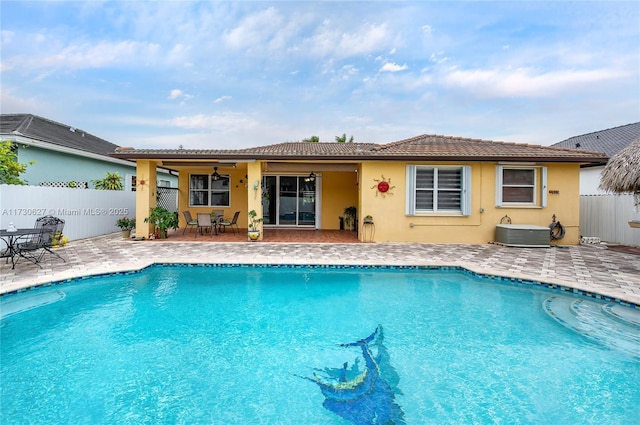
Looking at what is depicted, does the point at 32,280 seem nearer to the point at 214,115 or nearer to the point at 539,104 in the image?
the point at 214,115

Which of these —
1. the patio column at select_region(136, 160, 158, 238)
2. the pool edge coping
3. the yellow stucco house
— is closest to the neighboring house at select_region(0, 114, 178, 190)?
the patio column at select_region(136, 160, 158, 238)

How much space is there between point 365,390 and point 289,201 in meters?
12.9

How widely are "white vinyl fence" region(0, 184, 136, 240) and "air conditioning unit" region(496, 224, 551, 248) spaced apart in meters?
15.3

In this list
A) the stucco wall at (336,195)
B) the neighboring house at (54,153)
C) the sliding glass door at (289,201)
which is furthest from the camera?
the sliding glass door at (289,201)

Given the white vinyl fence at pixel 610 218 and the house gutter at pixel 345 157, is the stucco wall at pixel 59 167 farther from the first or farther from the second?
the white vinyl fence at pixel 610 218

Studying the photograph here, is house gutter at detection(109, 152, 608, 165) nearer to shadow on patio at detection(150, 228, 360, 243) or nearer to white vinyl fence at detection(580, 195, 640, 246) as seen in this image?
white vinyl fence at detection(580, 195, 640, 246)

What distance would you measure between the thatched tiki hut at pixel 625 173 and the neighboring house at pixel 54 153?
19138 millimetres

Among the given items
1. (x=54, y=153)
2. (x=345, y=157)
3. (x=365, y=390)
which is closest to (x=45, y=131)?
(x=54, y=153)

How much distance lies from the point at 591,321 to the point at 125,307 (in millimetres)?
8099

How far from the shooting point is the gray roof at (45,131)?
13.8 meters

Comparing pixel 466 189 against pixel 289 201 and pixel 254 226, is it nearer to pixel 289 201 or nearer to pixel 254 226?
pixel 254 226

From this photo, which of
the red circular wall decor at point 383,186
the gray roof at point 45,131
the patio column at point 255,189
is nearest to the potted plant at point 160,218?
the patio column at point 255,189

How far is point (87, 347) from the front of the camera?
455 centimetres

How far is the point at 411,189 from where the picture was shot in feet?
39.2
